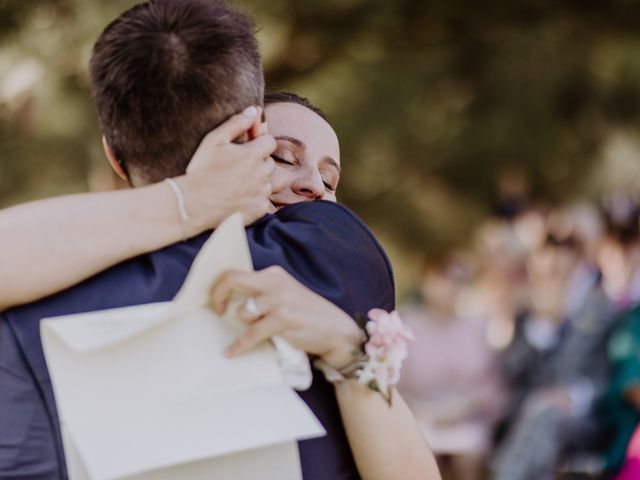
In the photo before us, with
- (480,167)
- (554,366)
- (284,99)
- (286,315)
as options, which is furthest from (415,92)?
(286,315)

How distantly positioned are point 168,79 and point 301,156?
50cm

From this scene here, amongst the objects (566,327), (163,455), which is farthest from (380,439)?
(566,327)

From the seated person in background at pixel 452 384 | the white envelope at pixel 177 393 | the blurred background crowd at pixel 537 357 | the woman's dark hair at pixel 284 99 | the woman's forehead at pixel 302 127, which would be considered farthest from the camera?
the seated person in background at pixel 452 384

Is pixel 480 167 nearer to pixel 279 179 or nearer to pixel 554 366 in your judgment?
pixel 554 366

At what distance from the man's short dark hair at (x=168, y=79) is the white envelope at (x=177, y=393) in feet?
0.52

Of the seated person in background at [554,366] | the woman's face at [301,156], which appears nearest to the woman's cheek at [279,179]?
the woman's face at [301,156]

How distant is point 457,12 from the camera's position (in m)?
8.58

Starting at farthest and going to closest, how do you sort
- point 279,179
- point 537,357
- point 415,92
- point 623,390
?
point 415,92 < point 537,357 < point 623,390 < point 279,179

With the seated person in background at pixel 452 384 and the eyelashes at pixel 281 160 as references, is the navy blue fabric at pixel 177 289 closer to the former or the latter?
the eyelashes at pixel 281 160

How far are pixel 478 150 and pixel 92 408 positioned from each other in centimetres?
1134

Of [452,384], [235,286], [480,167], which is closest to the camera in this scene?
[235,286]

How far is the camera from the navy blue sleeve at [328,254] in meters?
1.63

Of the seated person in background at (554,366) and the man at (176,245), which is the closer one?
the man at (176,245)

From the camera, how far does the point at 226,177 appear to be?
1.63 meters
